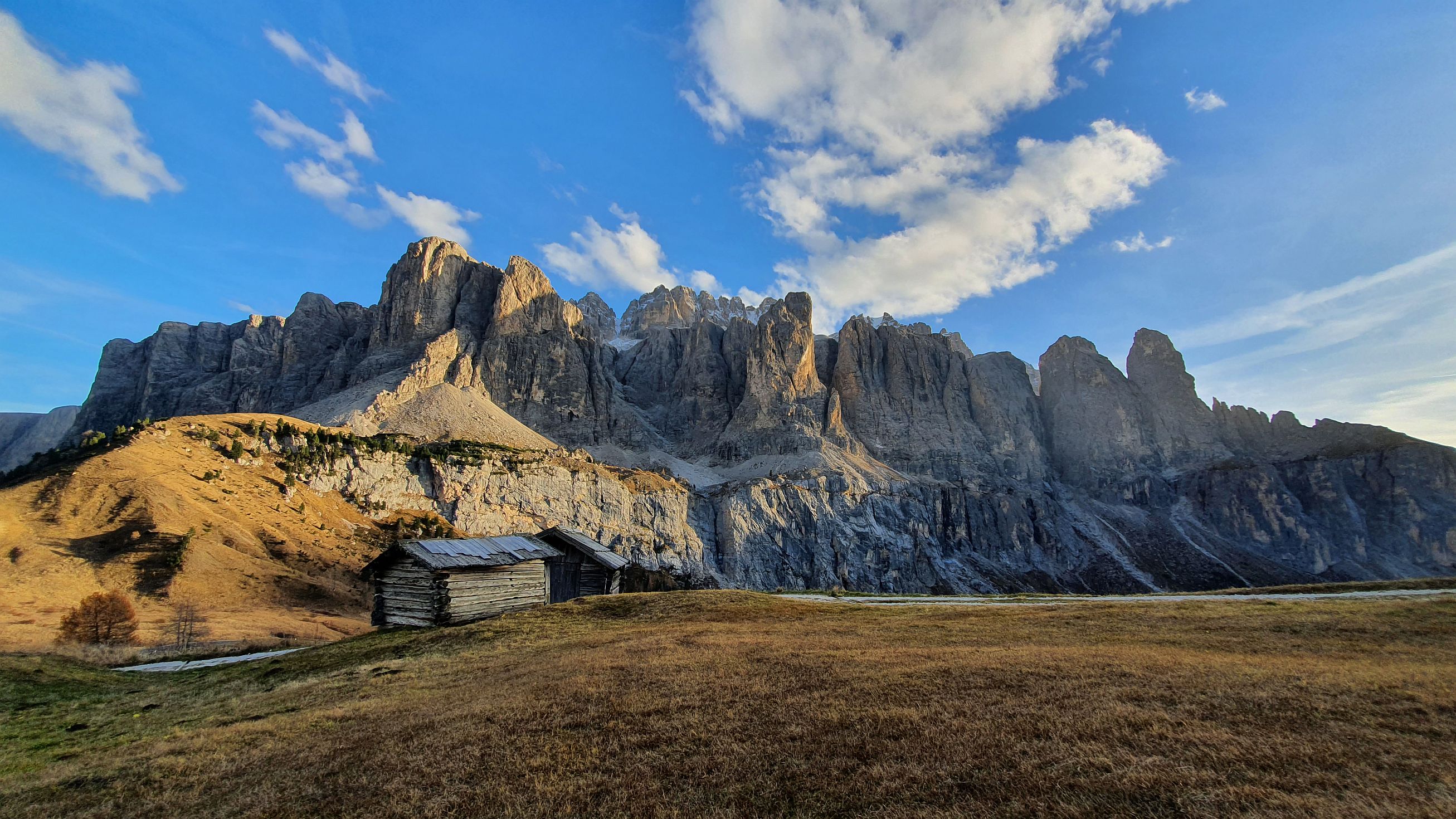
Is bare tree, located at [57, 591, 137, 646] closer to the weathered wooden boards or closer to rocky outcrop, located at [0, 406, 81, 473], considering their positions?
the weathered wooden boards

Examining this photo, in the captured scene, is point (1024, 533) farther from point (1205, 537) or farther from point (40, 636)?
point (40, 636)

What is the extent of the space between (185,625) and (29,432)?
20057 cm

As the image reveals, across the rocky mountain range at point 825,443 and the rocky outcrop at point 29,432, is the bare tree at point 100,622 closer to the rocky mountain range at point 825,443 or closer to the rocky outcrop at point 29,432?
the rocky mountain range at point 825,443

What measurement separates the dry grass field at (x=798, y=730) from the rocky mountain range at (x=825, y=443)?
2712 inches

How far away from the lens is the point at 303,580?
4375cm

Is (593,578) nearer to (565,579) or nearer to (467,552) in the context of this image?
(565,579)

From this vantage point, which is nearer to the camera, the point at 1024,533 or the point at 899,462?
the point at 1024,533

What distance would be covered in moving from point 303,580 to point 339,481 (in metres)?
28.5

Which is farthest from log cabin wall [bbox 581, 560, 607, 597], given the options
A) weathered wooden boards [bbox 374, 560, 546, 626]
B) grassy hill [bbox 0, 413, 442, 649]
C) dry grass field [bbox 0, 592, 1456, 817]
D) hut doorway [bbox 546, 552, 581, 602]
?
dry grass field [bbox 0, 592, 1456, 817]

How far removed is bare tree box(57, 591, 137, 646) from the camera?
1059 inches

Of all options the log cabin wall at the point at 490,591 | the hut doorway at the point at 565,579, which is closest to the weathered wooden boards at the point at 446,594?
the log cabin wall at the point at 490,591

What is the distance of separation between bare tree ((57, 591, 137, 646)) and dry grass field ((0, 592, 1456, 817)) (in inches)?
Result: 381

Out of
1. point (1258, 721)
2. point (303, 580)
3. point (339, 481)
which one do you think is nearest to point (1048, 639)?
point (1258, 721)

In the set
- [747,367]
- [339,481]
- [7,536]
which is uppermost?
[747,367]
